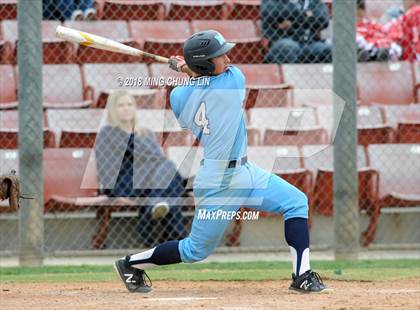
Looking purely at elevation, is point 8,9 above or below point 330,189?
above

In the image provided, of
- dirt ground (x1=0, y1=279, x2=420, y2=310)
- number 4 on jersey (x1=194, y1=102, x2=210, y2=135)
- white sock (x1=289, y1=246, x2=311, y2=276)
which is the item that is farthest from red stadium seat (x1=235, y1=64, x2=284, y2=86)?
white sock (x1=289, y1=246, x2=311, y2=276)

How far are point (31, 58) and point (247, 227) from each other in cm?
260

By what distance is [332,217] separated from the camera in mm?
9719

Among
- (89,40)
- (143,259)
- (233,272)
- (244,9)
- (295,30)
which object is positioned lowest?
(233,272)

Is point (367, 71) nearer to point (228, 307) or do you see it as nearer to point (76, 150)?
point (76, 150)

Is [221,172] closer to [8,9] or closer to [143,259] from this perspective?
[143,259]

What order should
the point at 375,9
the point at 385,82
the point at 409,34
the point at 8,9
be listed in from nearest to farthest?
the point at 8,9 → the point at 385,82 → the point at 409,34 → the point at 375,9

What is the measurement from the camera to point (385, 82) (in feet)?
35.5

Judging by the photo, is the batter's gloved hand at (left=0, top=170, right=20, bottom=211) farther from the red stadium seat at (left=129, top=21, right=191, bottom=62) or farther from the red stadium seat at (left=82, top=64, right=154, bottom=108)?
the red stadium seat at (left=129, top=21, right=191, bottom=62)

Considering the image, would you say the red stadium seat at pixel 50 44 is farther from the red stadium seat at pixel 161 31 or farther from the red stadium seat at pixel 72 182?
the red stadium seat at pixel 72 182

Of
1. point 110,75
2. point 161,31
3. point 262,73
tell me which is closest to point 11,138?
point 110,75

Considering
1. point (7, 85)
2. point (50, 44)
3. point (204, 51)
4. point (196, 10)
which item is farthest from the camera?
point (196, 10)

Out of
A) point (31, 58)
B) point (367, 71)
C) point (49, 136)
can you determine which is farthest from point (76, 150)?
point (367, 71)

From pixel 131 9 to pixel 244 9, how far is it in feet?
4.25
